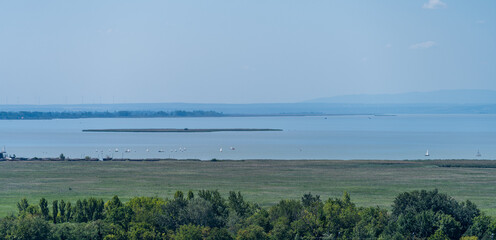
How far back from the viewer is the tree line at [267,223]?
3812 cm

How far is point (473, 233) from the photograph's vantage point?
38.5 metres

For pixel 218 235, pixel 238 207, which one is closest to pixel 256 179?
pixel 238 207

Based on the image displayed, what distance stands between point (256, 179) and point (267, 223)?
36.5 metres

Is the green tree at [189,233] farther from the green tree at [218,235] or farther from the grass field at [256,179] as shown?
the grass field at [256,179]

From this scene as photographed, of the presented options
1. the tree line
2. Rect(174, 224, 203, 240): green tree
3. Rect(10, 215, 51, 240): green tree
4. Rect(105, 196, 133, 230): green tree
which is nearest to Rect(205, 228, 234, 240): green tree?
the tree line

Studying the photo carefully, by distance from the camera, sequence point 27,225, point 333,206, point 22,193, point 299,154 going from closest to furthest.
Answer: point 27,225
point 333,206
point 22,193
point 299,154

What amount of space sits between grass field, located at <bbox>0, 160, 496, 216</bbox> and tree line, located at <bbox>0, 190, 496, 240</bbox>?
13957mm

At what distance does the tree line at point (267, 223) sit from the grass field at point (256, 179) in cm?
1396

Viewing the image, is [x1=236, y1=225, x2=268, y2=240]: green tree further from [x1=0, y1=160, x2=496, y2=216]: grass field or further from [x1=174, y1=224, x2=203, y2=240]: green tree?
[x1=0, y1=160, x2=496, y2=216]: grass field

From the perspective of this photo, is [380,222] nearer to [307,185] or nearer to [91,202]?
[91,202]

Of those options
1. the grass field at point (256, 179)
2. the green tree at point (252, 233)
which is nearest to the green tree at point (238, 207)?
the green tree at point (252, 233)

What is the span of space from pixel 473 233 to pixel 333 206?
8076mm

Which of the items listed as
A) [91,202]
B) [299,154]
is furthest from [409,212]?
[299,154]

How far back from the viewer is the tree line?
38125mm
